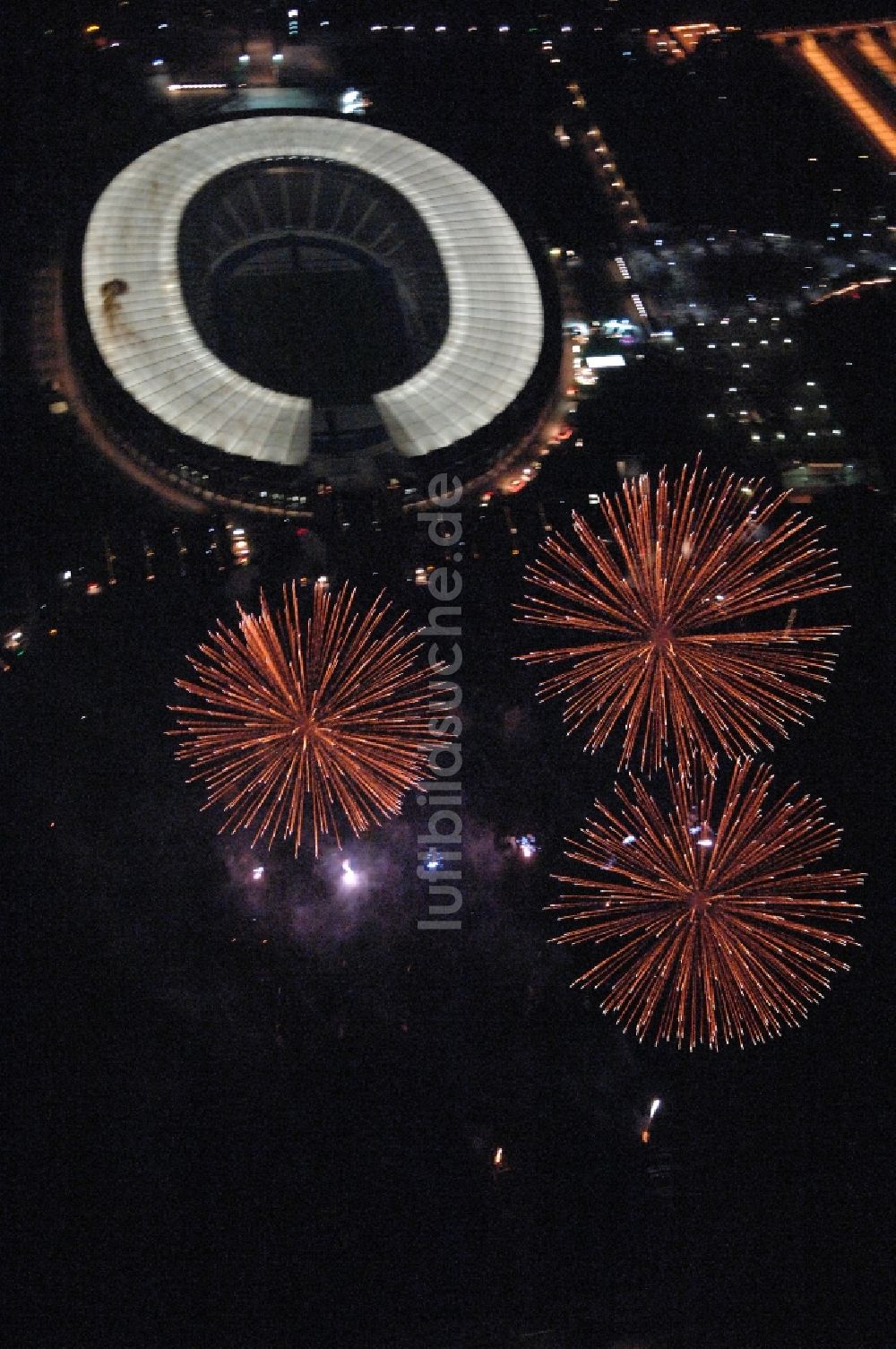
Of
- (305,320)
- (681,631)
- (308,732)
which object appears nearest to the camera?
(308,732)

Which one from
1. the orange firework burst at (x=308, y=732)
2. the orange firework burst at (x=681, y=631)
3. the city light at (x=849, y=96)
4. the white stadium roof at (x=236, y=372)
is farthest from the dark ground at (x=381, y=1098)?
the city light at (x=849, y=96)

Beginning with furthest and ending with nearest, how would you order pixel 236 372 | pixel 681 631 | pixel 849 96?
pixel 849 96 → pixel 236 372 → pixel 681 631

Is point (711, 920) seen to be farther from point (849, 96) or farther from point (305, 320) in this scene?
point (849, 96)

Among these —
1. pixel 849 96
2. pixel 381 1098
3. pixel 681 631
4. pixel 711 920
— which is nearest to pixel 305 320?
pixel 681 631

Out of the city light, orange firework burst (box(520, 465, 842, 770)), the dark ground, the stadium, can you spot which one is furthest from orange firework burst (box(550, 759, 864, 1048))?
the city light

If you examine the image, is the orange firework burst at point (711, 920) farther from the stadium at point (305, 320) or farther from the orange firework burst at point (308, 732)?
the stadium at point (305, 320)

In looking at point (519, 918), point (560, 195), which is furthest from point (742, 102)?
point (519, 918)
